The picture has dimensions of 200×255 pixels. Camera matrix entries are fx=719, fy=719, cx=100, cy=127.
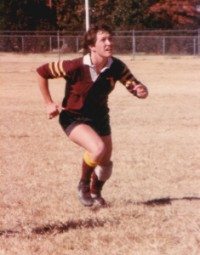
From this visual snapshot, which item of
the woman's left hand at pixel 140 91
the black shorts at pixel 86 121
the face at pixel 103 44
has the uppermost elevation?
the face at pixel 103 44

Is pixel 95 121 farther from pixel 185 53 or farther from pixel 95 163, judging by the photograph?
pixel 185 53

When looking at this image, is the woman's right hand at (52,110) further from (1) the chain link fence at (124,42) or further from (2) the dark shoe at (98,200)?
(1) the chain link fence at (124,42)

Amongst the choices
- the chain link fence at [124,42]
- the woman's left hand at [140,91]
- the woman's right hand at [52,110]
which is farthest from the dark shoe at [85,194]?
the chain link fence at [124,42]

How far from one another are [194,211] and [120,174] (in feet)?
7.54

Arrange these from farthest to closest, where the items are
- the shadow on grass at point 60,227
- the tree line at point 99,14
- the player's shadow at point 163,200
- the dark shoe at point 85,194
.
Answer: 1. the tree line at point 99,14
2. the player's shadow at point 163,200
3. the dark shoe at point 85,194
4. the shadow on grass at point 60,227

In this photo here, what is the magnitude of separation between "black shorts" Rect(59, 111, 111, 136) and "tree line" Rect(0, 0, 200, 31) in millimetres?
47025

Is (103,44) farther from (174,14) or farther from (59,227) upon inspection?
(174,14)

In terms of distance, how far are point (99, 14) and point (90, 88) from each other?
50218 mm

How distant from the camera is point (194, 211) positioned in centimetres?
644

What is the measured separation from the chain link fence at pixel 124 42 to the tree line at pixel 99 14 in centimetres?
286

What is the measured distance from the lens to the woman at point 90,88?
6.41m

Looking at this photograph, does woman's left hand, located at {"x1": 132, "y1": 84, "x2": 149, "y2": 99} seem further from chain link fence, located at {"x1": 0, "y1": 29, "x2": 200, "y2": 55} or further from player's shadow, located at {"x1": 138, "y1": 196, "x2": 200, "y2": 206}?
chain link fence, located at {"x1": 0, "y1": 29, "x2": 200, "y2": 55}

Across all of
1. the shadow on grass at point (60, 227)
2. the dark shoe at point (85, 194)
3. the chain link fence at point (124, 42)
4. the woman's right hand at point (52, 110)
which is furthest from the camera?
the chain link fence at point (124, 42)

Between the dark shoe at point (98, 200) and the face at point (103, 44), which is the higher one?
the face at point (103, 44)
